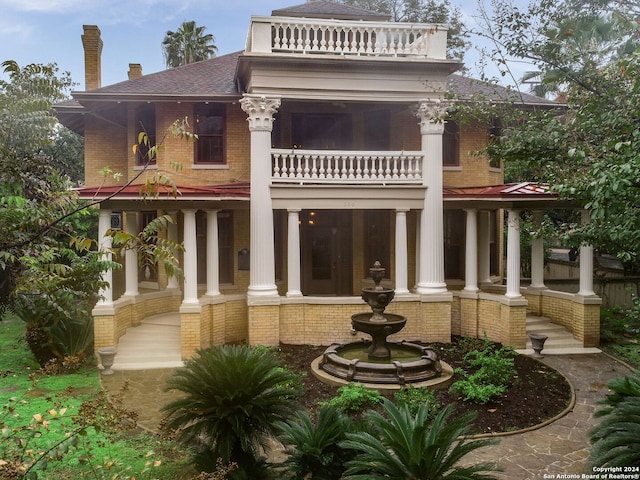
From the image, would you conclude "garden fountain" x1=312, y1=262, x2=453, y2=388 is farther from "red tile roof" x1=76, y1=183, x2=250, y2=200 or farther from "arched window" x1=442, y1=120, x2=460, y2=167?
"arched window" x1=442, y1=120, x2=460, y2=167

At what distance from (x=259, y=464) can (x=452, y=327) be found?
9.93 metres

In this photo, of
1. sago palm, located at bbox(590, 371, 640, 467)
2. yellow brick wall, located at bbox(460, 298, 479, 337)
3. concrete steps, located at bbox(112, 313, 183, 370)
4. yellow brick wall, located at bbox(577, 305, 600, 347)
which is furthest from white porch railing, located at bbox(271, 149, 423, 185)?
sago palm, located at bbox(590, 371, 640, 467)

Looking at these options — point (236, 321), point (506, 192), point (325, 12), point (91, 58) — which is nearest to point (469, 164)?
point (506, 192)

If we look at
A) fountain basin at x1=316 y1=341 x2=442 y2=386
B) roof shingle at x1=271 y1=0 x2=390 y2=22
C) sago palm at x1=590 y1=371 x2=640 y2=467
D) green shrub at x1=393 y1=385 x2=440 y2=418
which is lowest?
green shrub at x1=393 y1=385 x2=440 y2=418

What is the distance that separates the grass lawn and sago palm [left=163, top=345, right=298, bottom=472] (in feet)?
2.02

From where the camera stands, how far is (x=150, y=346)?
43.2 feet

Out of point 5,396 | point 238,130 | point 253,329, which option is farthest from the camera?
point 238,130

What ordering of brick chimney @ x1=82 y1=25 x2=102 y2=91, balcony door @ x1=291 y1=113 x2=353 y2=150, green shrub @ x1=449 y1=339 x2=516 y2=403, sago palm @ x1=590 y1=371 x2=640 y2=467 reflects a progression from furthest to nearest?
brick chimney @ x1=82 y1=25 x2=102 y2=91
balcony door @ x1=291 y1=113 x2=353 y2=150
green shrub @ x1=449 y1=339 x2=516 y2=403
sago palm @ x1=590 y1=371 x2=640 y2=467

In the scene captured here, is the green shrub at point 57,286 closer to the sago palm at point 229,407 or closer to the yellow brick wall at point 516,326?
the sago palm at point 229,407

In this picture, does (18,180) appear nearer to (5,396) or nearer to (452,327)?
(5,396)

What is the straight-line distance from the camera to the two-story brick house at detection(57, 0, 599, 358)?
13461 millimetres

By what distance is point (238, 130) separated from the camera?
16016 millimetres

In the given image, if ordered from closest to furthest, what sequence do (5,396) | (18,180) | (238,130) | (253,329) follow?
1. (18,180)
2. (5,396)
3. (253,329)
4. (238,130)

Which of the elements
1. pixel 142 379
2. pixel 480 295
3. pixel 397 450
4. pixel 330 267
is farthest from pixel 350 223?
pixel 397 450
